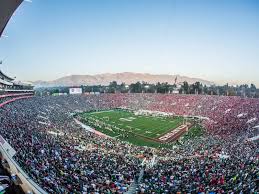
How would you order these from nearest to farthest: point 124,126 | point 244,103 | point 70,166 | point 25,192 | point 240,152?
point 25,192, point 70,166, point 240,152, point 124,126, point 244,103

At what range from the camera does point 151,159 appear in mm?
23047

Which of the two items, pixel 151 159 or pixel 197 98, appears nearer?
pixel 151 159

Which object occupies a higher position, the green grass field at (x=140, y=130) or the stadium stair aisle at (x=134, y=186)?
the stadium stair aisle at (x=134, y=186)

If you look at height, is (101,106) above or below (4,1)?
below

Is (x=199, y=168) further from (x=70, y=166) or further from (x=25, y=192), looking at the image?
→ (x=25, y=192)

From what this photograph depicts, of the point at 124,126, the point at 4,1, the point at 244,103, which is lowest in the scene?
the point at 124,126

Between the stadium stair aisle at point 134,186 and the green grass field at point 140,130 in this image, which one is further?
the green grass field at point 140,130

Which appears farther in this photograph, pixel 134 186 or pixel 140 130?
pixel 140 130

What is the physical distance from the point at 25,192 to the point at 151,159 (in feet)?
44.6

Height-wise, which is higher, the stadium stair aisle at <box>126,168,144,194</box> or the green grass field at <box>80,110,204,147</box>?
the stadium stair aisle at <box>126,168,144,194</box>

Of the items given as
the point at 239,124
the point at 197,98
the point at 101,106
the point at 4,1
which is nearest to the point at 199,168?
the point at 4,1

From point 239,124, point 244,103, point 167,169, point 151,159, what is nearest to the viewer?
point 167,169

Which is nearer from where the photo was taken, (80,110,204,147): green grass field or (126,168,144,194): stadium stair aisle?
(126,168,144,194): stadium stair aisle

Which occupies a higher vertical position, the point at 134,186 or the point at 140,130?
the point at 134,186
